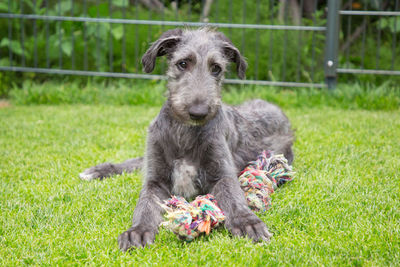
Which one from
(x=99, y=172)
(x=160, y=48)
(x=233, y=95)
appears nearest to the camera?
(x=160, y=48)

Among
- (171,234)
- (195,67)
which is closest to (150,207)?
(171,234)

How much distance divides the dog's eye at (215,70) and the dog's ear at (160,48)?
0.44m

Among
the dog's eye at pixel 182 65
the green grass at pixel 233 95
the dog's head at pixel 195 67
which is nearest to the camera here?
the dog's head at pixel 195 67

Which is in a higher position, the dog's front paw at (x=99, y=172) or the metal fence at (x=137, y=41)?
the metal fence at (x=137, y=41)

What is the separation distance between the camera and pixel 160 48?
375 cm

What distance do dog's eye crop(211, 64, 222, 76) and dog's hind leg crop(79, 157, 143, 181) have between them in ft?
4.88

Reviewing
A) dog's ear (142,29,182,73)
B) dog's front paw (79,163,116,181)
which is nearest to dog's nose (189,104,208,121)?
dog's ear (142,29,182,73)

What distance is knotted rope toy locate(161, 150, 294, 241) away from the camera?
270cm

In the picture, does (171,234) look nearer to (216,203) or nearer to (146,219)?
(146,219)

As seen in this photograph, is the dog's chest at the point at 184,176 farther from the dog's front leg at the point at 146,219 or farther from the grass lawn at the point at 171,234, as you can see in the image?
the grass lawn at the point at 171,234

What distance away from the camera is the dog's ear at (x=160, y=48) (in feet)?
11.8

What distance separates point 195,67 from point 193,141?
0.60 m

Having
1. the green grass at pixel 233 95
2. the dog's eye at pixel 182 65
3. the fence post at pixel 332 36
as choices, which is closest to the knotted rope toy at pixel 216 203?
the dog's eye at pixel 182 65

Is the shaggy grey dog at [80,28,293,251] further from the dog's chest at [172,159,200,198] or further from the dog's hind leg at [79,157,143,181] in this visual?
the dog's hind leg at [79,157,143,181]
